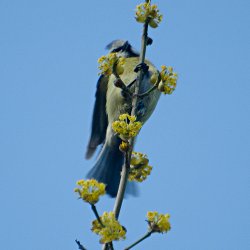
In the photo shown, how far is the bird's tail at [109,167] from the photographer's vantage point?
549 centimetres

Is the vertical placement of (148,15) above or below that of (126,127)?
above

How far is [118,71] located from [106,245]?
98cm

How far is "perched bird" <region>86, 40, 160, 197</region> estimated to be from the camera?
5.31 meters

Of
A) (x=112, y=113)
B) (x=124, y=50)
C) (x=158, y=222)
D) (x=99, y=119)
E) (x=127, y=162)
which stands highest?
(x=124, y=50)

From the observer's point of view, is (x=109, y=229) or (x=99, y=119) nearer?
(x=109, y=229)

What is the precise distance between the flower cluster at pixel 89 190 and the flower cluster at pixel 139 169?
1.84 feet

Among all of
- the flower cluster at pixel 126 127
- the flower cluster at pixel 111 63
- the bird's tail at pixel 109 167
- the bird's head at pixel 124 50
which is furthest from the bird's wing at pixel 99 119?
the flower cluster at pixel 126 127

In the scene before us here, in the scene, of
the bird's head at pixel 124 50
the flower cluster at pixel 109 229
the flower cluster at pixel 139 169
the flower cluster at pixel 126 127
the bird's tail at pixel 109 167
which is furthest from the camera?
the bird's head at pixel 124 50

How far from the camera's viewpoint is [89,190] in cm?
198

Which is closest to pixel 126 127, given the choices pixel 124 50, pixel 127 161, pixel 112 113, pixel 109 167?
Answer: pixel 127 161

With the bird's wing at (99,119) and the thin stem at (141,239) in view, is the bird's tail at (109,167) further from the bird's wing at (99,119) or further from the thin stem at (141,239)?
the thin stem at (141,239)

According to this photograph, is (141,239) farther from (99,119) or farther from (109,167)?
(99,119)

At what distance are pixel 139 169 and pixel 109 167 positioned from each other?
3.17 metres

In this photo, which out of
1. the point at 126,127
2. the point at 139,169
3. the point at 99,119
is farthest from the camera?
the point at 99,119
